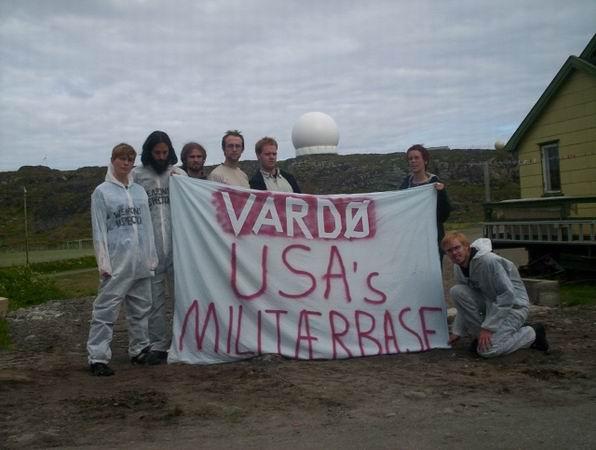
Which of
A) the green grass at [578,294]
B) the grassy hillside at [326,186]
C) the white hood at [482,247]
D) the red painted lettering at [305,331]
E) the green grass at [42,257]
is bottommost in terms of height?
the green grass at [578,294]

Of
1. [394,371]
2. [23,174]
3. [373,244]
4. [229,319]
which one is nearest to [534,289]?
[373,244]

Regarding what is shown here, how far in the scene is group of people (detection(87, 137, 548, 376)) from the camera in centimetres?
512

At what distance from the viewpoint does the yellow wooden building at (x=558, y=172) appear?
10172 mm

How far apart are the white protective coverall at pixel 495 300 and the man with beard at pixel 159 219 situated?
271 centimetres

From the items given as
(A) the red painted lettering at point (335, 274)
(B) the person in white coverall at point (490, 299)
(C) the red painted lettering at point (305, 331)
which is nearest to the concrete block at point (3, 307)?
(C) the red painted lettering at point (305, 331)

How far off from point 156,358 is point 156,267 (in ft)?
2.67

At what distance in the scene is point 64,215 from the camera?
4531 centimetres

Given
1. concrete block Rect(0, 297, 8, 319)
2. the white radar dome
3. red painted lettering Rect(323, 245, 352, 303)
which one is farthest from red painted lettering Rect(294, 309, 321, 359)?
the white radar dome

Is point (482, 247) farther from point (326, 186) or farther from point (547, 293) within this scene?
point (326, 186)

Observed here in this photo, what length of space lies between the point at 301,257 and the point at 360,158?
148 ft

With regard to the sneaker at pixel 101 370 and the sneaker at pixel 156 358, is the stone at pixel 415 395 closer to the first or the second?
the sneaker at pixel 156 358

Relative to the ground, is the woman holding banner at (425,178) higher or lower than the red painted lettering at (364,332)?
higher

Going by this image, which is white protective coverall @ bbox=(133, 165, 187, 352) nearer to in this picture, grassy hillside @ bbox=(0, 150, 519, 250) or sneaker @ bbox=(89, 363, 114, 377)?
sneaker @ bbox=(89, 363, 114, 377)

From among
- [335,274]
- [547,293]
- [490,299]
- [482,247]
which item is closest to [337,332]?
[335,274]
